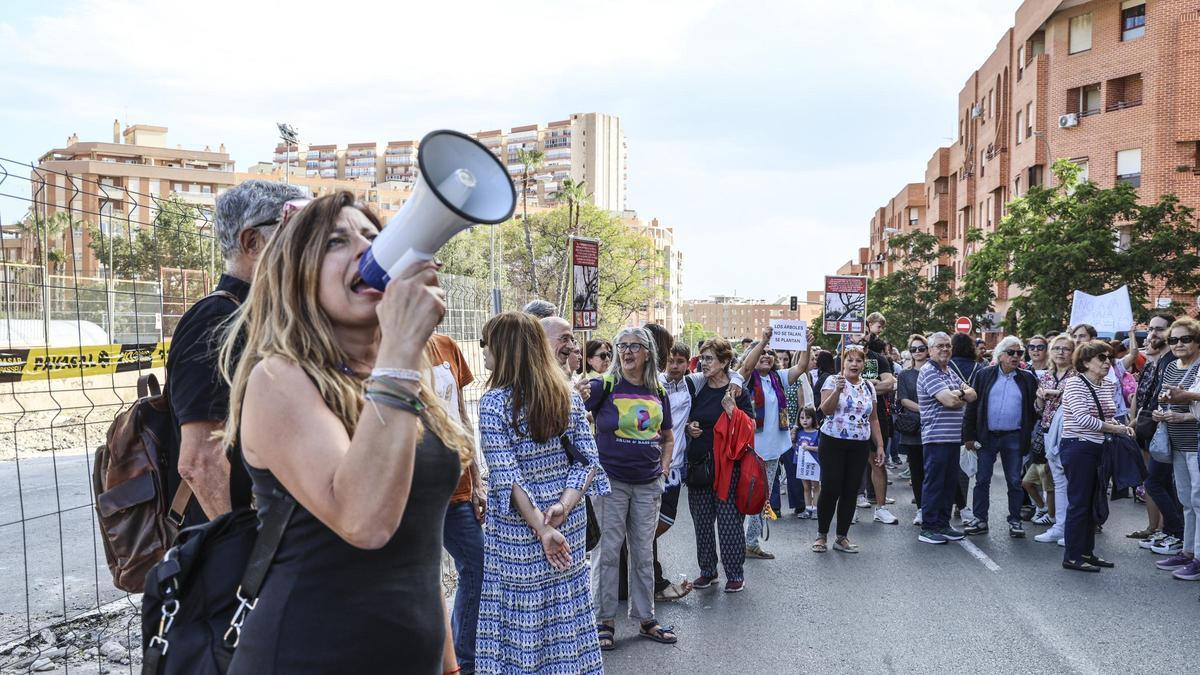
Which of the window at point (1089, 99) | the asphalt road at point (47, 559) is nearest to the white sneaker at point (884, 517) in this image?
the asphalt road at point (47, 559)

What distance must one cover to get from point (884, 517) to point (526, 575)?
24.0ft

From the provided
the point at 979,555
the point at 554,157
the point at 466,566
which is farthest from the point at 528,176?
the point at 554,157

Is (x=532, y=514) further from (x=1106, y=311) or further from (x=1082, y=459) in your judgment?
(x=1106, y=311)

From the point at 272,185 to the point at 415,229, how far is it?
1.53 meters

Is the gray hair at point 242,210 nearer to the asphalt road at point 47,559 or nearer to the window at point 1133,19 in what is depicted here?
the asphalt road at point 47,559

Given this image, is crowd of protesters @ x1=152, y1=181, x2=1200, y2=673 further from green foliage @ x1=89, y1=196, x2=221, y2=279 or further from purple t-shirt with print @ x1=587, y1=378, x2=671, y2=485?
green foliage @ x1=89, y1=196, x2=221, y2=279

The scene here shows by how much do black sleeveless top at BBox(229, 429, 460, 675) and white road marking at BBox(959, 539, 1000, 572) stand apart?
303 inches

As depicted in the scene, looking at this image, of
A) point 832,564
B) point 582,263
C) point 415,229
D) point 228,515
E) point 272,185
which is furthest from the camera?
point 582,263

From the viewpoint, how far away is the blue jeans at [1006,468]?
10.4 metres

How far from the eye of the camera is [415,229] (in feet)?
5.58

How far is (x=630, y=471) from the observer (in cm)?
638

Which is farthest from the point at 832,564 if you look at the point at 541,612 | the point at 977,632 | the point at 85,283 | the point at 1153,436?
the point at 85,283

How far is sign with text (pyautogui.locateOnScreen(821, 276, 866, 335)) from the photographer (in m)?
19.2

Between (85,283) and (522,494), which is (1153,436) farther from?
(85,283)
